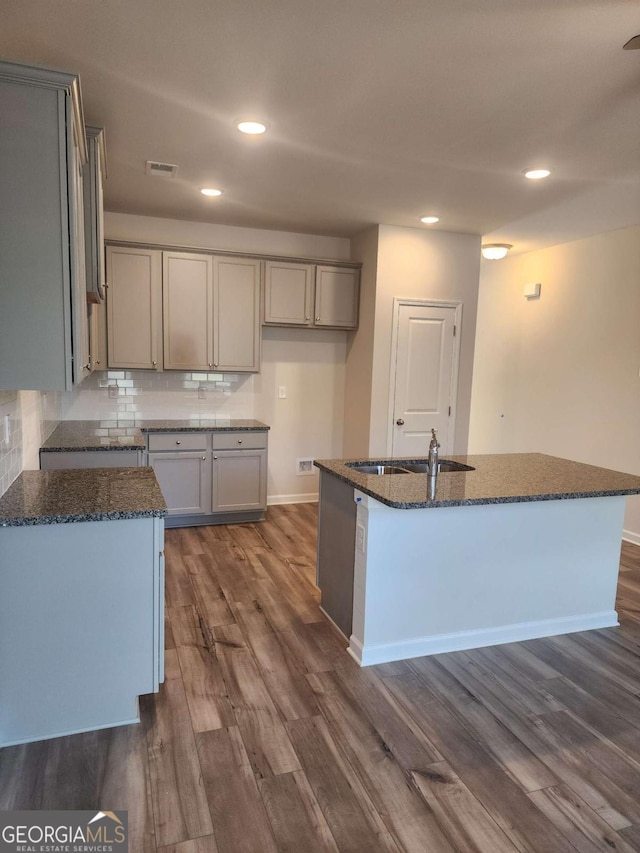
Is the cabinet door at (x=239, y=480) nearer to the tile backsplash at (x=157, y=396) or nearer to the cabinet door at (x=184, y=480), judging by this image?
the cabinet door at (x=184, y=480)

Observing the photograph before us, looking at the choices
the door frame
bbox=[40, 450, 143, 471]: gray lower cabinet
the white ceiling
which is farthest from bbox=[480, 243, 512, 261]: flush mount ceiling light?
bbox=[40, 450, 143, 471]: gray lower cabinet

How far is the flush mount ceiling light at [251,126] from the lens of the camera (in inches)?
107

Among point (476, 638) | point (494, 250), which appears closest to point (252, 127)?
point (476, 638)

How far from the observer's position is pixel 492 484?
2.74 metres

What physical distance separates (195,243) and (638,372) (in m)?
3.89

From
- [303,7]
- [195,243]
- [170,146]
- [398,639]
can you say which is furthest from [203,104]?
[398,639]

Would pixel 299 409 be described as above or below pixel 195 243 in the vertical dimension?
below

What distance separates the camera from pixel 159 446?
4.36 meters

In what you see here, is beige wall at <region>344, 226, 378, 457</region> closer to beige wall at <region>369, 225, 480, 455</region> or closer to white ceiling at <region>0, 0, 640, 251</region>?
beige wall at <region>369, 225, 480, 455</region>

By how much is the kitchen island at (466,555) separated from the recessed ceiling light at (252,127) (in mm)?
1750

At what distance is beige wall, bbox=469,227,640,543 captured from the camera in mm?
4668

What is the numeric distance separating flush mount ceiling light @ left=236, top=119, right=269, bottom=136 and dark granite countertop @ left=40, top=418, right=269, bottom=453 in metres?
2.00

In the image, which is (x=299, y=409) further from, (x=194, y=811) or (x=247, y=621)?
(x=194, y=811)

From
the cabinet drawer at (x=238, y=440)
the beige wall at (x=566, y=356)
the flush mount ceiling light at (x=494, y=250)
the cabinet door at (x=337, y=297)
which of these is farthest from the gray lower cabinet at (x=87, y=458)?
the beige wall at (x=566, y=356)
